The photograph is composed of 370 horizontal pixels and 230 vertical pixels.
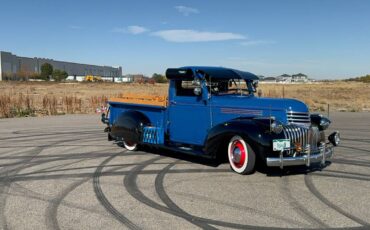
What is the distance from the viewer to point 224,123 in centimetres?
809

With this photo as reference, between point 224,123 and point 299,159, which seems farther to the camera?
point 224,123

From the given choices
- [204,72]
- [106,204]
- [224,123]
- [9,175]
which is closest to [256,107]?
[224,123]

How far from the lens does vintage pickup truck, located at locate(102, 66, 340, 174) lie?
7.45 m

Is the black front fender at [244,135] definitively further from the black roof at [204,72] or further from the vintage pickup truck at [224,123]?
the black roof at [204,72]

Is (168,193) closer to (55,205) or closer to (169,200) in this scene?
(169,200)

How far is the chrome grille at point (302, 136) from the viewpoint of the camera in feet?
24.6

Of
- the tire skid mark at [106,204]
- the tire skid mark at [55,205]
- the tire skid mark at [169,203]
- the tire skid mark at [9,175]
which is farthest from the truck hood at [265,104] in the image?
the tire skid mark at [9,175]

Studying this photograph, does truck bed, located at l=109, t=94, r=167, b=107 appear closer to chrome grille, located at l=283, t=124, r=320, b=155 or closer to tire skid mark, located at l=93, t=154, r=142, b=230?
tire skid mark, located at l=93, t=154, r=142, b=230

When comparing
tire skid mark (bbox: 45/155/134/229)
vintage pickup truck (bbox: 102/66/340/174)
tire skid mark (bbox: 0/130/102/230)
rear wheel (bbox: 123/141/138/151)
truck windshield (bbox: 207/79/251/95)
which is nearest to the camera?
tire skid mark (bbox: 45/155/134/229)

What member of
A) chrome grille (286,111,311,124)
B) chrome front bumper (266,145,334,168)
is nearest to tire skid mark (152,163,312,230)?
chrome front bumper (266,145,334,168)

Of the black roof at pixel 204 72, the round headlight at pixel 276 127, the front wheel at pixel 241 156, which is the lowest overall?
the front wheel at pixel 241 156

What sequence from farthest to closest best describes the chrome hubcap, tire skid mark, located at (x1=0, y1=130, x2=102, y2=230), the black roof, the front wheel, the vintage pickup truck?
the black roof, the chrome hubcap, the front wheel, the vintage pickup truck, tire skid mark, located at (x1=0, y1=130, x2=102, y2=230)

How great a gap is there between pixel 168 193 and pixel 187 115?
111 inches

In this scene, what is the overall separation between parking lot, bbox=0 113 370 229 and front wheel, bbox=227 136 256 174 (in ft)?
0.51
